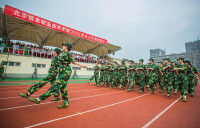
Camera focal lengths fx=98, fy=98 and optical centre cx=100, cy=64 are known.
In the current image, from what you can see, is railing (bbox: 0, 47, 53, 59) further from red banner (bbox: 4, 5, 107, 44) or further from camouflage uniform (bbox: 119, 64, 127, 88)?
camouflage uniform (bbox: 119, 64, 127, 88)

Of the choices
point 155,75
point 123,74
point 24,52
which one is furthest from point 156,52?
point 24,52

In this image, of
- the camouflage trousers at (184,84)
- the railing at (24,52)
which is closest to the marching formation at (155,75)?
the camouflage trousers at (184,84)

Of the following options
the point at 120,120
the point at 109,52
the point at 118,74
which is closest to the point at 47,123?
the point at 120,120

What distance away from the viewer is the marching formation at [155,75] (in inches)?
216

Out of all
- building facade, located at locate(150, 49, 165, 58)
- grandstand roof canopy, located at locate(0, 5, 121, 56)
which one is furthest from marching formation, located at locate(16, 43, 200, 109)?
building facade, located at locate(150, 49, 165, 58)

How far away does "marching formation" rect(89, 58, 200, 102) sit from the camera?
5.47 meters

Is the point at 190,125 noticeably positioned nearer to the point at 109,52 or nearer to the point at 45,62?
the point at 45,62

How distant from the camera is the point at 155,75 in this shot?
664 centimetres

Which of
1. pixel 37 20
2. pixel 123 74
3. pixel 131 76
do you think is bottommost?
pixel 131 76

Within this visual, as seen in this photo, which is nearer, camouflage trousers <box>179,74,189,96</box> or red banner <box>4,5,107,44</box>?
camouflage trousers <box>179,74,189,96</box>

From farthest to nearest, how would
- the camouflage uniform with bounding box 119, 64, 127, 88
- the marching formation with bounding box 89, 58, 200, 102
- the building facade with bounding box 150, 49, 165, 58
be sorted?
the building facade with bounding box 150, 49, 165, 58 < the camouflage uniform with bounding box 119, 64, 127, 88 < the marching formation with bounding box 89, 58, 200, 102

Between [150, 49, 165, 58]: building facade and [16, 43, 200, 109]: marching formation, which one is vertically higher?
[150, 49, 165, 58]: building facade

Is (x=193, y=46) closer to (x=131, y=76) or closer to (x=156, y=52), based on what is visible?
(x=156, y=52)

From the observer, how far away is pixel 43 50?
15469mm
